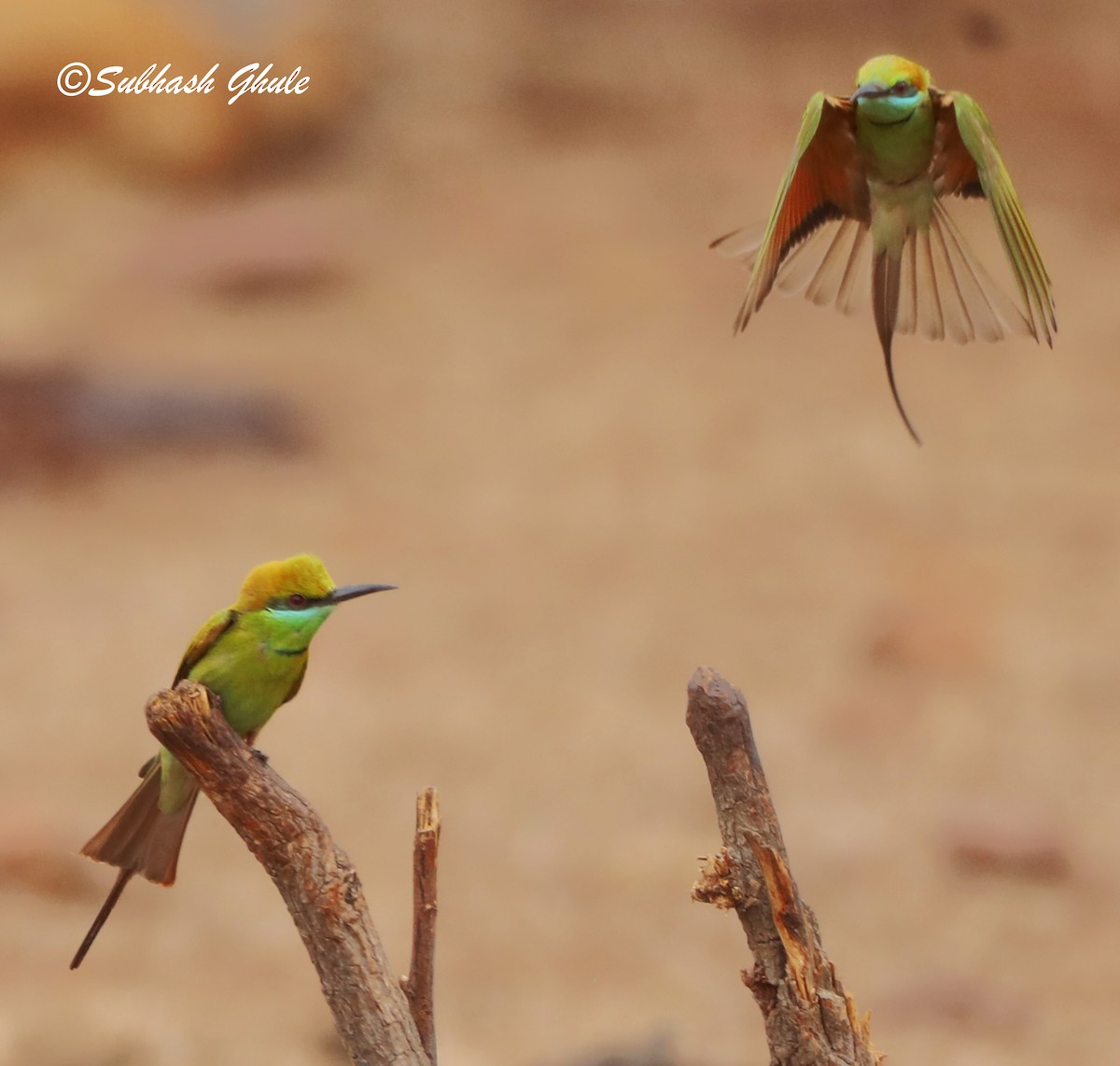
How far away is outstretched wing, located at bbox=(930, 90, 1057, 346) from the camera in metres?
1.54

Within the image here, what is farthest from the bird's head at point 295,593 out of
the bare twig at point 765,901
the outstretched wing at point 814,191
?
the outstretched wing at point 814,191

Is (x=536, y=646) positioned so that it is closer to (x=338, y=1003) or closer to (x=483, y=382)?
(x=483, y=382)

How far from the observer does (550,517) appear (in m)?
8.20

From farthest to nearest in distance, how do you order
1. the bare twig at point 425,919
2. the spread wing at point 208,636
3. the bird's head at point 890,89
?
the spread wing at point 208,636 < the bare twig at point 425,919 < the bird's head at point 890,89

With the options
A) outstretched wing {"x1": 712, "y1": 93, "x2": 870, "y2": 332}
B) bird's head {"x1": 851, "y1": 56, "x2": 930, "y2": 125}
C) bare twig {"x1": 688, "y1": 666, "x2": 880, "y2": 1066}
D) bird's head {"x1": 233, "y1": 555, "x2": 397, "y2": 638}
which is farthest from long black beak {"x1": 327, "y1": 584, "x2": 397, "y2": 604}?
bird's head {"x1": 851, "y1": 56, "x2": 930, "y2": 125}

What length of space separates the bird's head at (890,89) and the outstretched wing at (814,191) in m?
0.04

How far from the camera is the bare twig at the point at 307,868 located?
1778 millimetres

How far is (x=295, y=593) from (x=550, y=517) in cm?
620

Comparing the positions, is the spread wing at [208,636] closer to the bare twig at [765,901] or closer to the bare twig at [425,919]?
the bare twig at [425,919]

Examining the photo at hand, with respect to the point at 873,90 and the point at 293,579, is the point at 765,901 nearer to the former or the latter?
the point at 293,579

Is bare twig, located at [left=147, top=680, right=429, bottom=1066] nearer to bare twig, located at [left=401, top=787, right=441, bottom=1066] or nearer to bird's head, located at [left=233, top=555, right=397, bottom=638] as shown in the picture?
bare twig, located at [left=401, top=787, right=441, bottom=1066]

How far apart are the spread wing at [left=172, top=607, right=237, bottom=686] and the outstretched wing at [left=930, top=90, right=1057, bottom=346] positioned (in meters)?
1.02

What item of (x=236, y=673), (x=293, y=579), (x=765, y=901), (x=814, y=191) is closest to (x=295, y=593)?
(x=293, y=579)

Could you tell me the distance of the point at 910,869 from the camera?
5.83 meters
